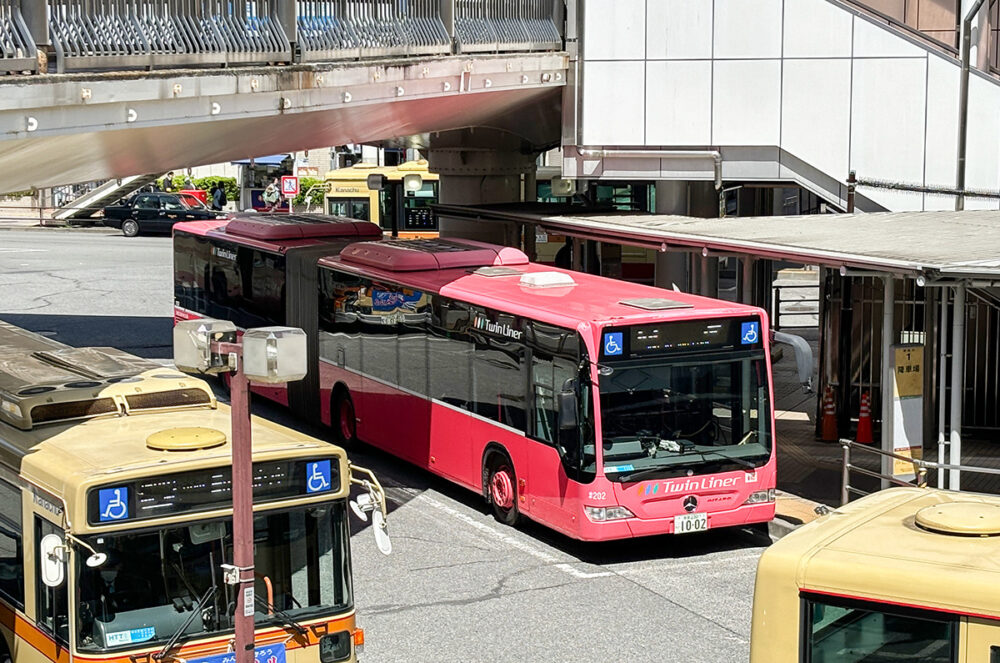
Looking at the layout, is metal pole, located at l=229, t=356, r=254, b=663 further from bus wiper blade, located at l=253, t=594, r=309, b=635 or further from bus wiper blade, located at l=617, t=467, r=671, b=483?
bus wiper blade, located at l=617, t=467, r=671, b=483

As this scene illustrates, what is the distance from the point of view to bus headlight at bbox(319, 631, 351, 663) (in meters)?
9.27

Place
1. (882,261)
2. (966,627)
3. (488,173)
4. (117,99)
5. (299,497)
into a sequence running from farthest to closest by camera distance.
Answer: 1. (488,173)
2. (882,261)
3. (117,99)
4. (299,497)
5. (966,627)

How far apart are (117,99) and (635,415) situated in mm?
5778

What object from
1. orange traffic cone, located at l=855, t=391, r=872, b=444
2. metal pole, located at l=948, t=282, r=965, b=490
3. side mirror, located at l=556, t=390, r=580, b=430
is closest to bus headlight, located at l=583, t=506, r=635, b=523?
side mirror, located at l=556, t=390, r=580, b=430

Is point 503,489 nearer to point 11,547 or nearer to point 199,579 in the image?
point 11,547

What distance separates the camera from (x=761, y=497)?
1548 centimetres

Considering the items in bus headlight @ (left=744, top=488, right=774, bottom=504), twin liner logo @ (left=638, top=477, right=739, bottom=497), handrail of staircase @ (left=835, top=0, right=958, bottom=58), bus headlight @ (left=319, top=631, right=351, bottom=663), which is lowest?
bus headlight @ (left=744, top=488, right=774, bottom=504)

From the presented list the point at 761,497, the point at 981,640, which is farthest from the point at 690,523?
the point at 981,640

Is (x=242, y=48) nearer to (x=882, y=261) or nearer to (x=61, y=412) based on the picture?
(x=61, y=412)

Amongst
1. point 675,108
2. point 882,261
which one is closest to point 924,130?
point 675,108

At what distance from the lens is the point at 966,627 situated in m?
6.71

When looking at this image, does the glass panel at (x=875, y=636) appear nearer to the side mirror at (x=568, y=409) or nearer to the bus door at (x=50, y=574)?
the bus door at (x=50, y=574)

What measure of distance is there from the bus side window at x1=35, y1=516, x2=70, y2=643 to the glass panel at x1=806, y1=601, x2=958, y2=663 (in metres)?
4.37

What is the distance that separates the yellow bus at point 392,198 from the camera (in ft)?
141
